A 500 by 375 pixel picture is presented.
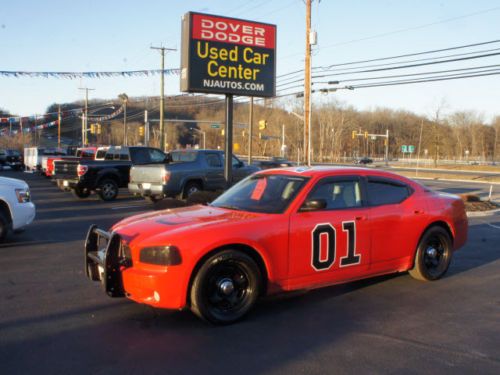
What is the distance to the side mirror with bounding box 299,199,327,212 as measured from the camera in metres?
5.28

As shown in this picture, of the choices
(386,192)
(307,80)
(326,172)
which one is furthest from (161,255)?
(307,80)

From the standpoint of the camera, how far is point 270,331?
4715 mm

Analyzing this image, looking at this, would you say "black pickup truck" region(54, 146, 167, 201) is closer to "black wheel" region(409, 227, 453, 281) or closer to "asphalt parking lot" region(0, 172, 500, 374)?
"asphalt parking lot" region(0, 172, 500, 374)

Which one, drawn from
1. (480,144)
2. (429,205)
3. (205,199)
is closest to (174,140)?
(480,144)

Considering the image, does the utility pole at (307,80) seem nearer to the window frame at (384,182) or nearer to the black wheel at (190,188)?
the black wheel at (190,188)

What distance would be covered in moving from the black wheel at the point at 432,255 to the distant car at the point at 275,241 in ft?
0.05

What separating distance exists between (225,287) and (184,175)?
10.7 metres

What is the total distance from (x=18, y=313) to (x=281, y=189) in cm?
314

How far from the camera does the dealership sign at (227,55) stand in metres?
12.9

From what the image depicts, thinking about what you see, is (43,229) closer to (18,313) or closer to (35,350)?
(18,313)

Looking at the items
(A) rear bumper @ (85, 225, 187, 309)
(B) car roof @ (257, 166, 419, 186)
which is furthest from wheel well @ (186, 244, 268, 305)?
(B) car roof @ (257, 166, 419, 186)

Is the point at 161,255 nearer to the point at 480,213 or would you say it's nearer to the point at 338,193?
the point at 338,193

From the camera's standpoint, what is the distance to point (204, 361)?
402cm

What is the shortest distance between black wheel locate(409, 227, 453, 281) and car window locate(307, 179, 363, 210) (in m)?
1.27
